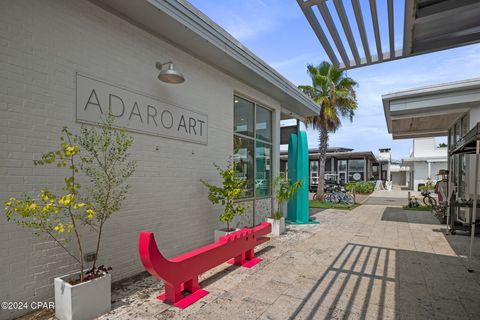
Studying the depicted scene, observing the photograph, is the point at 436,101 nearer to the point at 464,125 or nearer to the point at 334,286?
the point at 464,125

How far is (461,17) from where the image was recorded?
85.1 inches

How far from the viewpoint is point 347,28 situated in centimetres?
224

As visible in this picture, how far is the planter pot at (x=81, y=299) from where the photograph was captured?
2.38 m

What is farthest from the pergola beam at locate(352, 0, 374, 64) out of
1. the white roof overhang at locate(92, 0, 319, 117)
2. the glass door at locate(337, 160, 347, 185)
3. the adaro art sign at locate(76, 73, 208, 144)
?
the glass door at locate(337, 160, 347, 185)

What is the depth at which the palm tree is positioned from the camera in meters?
12.7

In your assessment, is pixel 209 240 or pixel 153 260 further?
pixel 209 240

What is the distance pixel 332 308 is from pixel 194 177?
2909 mm

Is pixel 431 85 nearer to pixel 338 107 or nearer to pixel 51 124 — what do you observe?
pixel 338 107

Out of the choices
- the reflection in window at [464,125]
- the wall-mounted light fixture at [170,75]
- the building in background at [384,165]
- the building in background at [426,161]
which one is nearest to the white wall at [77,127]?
the wall-mounted light fixture at [170,75]

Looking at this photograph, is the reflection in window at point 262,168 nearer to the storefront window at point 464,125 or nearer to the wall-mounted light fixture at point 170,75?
the wall-mounted light fixture at point 170,75

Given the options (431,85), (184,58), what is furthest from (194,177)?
(431,85)

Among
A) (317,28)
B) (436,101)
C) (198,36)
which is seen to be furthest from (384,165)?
(317,28)

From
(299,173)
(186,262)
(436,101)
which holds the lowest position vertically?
(186,262)

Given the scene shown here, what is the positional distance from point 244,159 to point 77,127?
3.82m
